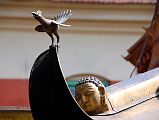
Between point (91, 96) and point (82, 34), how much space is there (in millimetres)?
7844

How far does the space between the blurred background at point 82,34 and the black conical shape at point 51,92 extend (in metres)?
7.61

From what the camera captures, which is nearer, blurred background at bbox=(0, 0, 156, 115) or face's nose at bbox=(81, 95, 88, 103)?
face's nose at bbox=(81, 95, 88, 103)

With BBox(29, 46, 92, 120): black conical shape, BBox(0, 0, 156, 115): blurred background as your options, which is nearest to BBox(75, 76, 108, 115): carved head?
BBox(29, 46, 92, 120): black conical shape

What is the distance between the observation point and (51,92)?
66.9 inches

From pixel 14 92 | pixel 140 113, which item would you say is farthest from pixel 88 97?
pixel 14 92

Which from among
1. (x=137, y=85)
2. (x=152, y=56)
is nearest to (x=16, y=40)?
(x=152, y=56)

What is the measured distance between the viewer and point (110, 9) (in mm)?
9656

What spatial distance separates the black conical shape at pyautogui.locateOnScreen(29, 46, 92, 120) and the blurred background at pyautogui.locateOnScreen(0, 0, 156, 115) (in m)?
7.61

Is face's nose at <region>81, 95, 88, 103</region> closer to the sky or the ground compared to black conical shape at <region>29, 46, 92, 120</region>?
closer to the ground

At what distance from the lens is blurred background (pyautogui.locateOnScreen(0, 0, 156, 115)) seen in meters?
9.48

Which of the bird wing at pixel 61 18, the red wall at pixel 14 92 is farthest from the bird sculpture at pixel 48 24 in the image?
the red wall at pixel 14 92

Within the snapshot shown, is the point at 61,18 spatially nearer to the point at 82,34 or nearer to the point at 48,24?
the point at 48,24

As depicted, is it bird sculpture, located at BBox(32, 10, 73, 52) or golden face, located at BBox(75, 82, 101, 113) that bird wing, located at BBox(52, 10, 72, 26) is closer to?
bird sculpture, located at BBox(32, 10, 73, 52)

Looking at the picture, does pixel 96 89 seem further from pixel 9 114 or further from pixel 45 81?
pixel 9 114
